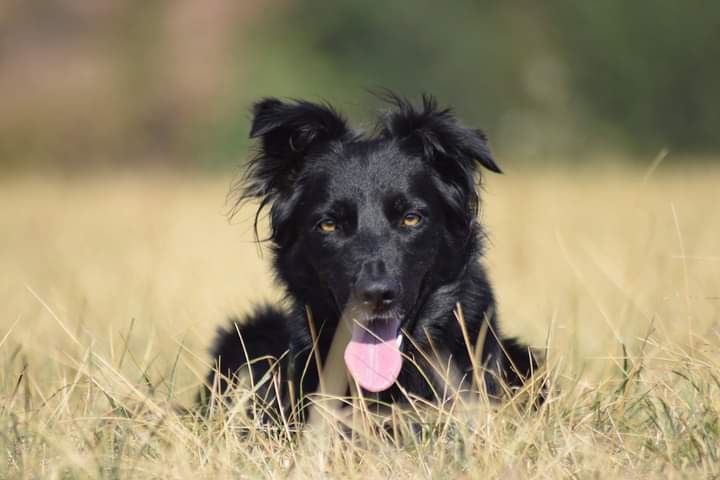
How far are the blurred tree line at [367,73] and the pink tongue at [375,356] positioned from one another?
16.6m

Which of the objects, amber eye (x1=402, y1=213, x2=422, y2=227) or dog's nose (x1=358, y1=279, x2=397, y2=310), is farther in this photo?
amber eye (x1=402, y1=213, x2=422, y2=227)

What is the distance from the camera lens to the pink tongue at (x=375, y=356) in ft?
14.7

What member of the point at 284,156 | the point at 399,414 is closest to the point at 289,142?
the point at 284,156

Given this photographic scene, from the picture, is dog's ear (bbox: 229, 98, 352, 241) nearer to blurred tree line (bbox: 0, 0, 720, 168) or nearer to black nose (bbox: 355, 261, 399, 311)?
black nose (bbox: 355, 261, 399, 311)

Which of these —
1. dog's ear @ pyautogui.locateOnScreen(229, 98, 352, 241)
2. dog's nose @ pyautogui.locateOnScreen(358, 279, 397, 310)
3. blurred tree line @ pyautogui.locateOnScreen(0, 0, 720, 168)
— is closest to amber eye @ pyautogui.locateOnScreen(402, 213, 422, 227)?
dog's nose @ pyautogui.locateOnScreen(358, 279, 397, 310)

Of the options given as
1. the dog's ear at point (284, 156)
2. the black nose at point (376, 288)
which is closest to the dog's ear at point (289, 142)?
the dog's ear at point (284, 156)

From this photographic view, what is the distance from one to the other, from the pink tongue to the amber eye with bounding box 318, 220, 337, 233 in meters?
0.50

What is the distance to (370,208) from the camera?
4.76 meters

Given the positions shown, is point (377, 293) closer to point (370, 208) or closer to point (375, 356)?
point (375, 356)

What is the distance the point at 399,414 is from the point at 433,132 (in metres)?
1.55

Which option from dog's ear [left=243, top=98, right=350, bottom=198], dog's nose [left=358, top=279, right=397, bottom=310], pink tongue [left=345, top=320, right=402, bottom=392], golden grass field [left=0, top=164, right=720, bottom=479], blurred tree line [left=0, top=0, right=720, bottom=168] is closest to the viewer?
golden grass field [left=0, top=164, right=720, bottom=479]

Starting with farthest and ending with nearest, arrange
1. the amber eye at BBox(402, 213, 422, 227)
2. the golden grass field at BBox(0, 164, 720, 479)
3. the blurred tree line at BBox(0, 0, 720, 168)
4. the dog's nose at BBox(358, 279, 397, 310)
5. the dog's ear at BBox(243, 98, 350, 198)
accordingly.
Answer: the blurred tree line at BBox(0, 0, 720, 168) < the dog's ear at BBox(243, 98, 350, 198) < the amber eye at BBox(402, 213, 422, 227) < the dog's nose at BBox(358, 279, 397, 310) < the golden grass field at BBox(0, 164, 720, 479)

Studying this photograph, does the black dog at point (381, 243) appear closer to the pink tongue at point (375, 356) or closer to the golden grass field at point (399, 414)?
the pink tongue at point (375, 356)

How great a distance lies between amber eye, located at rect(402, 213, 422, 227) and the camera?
188 inches
